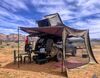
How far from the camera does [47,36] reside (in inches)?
596

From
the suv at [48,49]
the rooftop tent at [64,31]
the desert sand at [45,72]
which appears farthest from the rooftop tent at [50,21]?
the desert sand at [45,72]

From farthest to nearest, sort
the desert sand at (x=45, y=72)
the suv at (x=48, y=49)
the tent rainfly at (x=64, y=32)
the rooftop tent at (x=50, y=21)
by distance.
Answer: the rooftop tent at (x=50, y=21)
the suv at (x=48, y=49)
the tent rainfly at (x=64, y=32)
the desert sand at (x=45, y=72)

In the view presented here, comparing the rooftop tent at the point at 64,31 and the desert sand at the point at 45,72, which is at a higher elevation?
the rooftop tent at the point at 64,31

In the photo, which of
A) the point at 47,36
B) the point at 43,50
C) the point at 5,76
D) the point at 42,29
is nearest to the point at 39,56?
the point at 43,50

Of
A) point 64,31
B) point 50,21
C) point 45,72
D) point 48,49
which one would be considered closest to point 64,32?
point 64,31

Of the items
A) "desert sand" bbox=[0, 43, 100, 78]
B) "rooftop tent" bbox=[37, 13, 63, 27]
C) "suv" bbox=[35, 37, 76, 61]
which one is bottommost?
"desert sand" bbox=[0, 43, 100, 78]

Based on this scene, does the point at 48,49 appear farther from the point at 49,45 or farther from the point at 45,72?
the point at 45,72

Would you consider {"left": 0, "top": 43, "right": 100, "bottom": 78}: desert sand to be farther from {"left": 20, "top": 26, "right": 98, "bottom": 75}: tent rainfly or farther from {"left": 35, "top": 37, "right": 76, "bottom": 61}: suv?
{"left": 35, "top": 37, "right": 76, "bottom": 61}: suv

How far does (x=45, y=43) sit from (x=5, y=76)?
6.15 meters

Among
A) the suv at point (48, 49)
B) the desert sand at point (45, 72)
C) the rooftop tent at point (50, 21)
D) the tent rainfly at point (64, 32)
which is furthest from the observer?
the rooftop tent at point (50, 21)

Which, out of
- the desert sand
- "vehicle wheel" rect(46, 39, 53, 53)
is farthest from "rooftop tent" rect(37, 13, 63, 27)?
the desert sand

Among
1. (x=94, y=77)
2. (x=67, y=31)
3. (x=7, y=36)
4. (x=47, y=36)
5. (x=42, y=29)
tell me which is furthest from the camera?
(x=7, y=36)

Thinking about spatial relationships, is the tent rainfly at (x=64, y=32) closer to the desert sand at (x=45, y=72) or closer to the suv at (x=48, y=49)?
the desert sand at (x=45, y=72)

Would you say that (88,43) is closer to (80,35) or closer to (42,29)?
(80,35)
